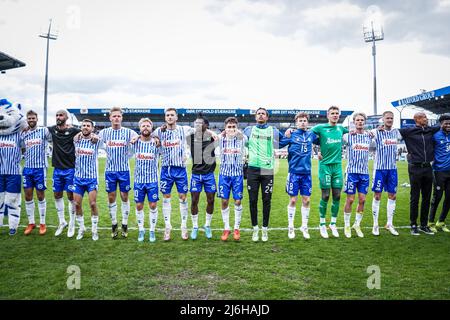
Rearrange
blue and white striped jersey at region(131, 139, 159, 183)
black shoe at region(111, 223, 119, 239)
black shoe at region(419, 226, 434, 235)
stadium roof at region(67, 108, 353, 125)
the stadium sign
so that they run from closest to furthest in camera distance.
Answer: blue and white striped jersey at region(131, 139, 159, 183) < black shoe at region(111, 223, 119, 239) < black shoe at region(419, 226, 434, 235) < the stadium sign < stadium roof at region(67, 108, 353, 125)

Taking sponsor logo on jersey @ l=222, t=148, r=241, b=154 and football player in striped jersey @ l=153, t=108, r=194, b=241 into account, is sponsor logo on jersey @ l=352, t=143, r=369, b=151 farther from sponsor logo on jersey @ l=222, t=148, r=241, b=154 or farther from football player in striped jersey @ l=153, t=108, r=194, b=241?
football player in striped jersey @ l=153, t=108, r=194, b=241

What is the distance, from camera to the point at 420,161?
632cm

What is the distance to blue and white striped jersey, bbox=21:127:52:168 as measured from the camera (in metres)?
6.20

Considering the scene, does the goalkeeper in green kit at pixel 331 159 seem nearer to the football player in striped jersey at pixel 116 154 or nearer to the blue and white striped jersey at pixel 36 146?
the football player in striped jersey at pixel 116 154

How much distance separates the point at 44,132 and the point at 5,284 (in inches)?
129

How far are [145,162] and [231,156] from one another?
1577 millimetres

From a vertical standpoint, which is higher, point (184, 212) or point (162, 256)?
point (184, 212)

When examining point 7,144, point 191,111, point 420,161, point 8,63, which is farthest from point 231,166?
point 191,111

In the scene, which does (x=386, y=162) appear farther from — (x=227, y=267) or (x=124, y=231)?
(x=124, y=231)

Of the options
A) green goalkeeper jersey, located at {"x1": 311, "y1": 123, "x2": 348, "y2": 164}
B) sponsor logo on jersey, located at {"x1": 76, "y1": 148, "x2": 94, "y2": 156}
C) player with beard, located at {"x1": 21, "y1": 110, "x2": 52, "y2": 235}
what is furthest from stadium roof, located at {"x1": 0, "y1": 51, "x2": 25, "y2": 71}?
green goalkeeper jersey, located at {"x1": 311, "y1": 123, "x2": 348, "y2": 164}

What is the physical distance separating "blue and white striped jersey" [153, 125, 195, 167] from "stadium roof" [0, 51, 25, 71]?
1464 cm
